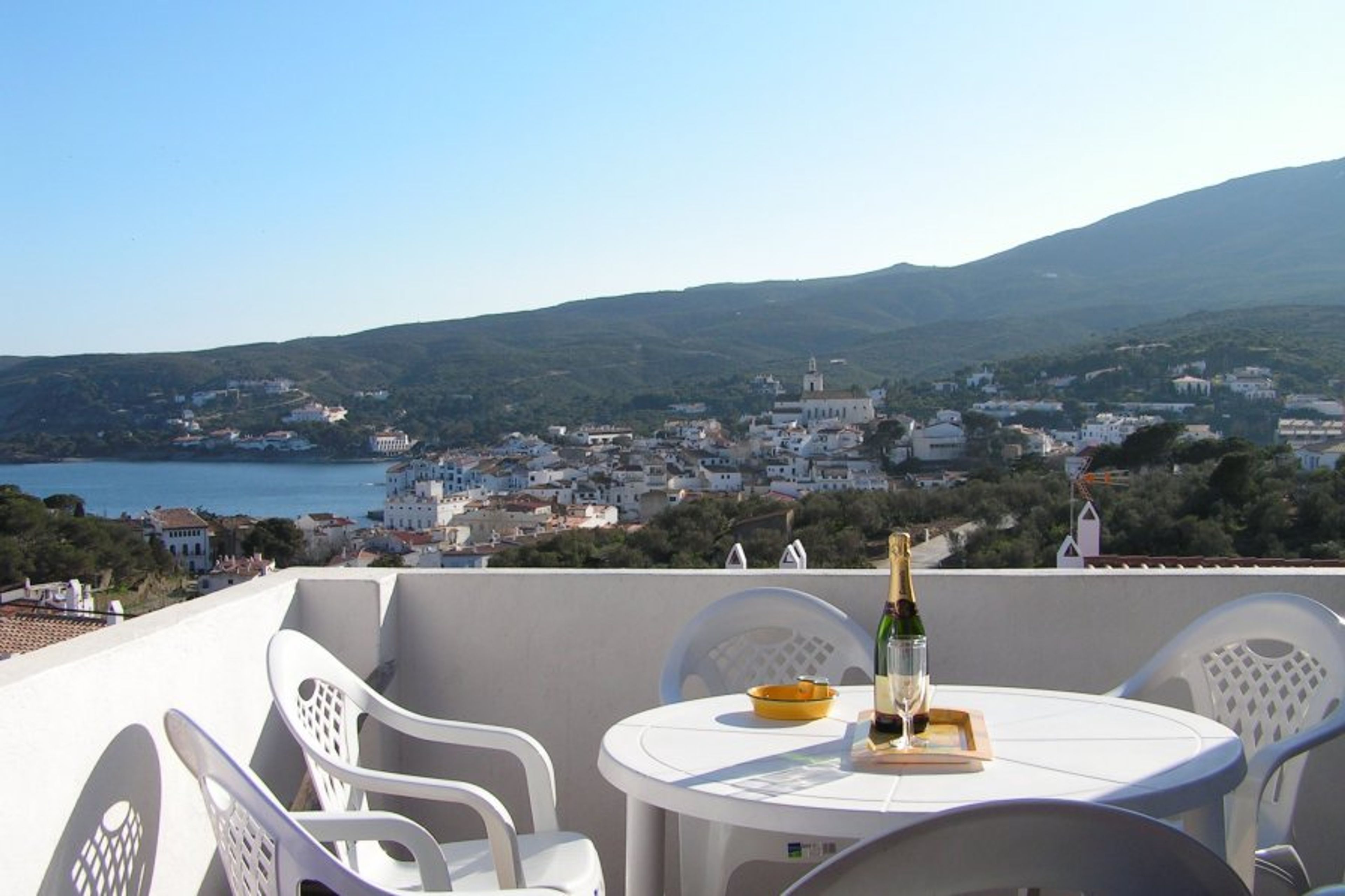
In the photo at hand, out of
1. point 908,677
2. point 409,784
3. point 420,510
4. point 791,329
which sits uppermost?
point 791,329

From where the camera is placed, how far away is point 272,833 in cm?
136

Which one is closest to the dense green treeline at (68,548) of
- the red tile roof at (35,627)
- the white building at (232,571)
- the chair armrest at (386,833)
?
the white building at (232,571)

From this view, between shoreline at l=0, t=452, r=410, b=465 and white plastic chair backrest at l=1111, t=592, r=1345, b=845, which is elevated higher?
white plastic chair backrest at l=1111, t=592, r=1345, b=845

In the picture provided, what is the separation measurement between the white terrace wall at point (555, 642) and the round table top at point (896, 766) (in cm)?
73

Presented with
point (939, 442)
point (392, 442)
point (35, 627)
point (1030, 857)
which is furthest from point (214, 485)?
point (1030, 857)

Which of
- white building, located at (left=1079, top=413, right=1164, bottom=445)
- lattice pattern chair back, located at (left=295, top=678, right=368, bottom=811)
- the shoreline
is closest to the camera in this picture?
lattice pattern chair back, located at (left=295, top=678, right=368, bottom=811)

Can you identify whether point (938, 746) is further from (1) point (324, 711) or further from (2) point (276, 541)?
(2) point (276, 541)

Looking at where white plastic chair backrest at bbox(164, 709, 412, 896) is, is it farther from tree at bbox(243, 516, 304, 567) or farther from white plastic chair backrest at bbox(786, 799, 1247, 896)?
tree at bbox(243, 516, 304, 567)

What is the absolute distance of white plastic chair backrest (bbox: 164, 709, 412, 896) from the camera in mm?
1338

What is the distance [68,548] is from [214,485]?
18.2 metres

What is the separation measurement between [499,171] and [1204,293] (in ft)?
130

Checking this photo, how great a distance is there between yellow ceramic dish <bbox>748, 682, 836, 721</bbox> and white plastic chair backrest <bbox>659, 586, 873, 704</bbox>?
385 millimetres

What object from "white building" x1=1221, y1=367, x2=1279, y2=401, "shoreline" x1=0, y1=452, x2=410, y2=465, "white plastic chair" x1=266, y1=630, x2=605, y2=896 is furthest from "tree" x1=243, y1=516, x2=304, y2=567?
"white plastic chair" x1=266, y1=630, x2=605, y2=896

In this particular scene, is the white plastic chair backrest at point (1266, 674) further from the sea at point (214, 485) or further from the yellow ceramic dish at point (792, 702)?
the sea at point (214, 485)
